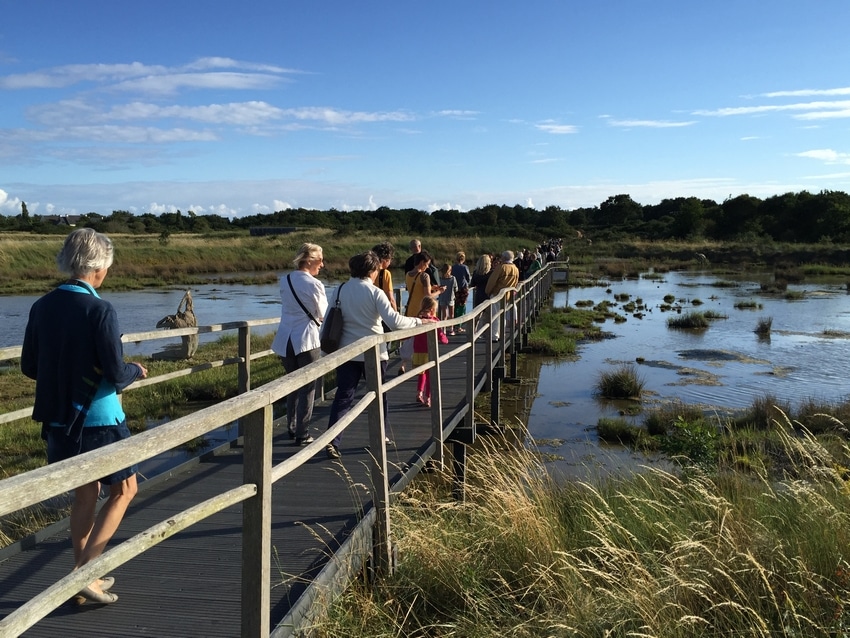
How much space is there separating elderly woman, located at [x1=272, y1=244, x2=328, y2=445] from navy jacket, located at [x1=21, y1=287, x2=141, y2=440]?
8.38 ft

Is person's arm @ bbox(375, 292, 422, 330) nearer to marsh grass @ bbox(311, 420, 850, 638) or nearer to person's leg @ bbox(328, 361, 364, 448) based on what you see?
person's leg @ bbox(328, 361, 364, 448)

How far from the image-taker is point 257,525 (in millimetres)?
2393

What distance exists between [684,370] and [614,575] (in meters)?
12.4

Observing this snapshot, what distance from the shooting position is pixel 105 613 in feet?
10.6

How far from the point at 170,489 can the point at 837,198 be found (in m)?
79.4

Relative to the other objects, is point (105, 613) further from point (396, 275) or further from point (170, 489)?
point (396, 275)

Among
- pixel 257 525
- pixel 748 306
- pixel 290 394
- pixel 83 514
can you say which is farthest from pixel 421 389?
pixel 748 306

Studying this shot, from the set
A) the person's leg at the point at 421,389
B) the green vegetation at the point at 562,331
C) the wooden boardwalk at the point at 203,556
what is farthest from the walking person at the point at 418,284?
the green vegetation at the point at 562,331

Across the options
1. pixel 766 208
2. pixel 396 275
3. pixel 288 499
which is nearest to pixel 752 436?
pixel 288 499

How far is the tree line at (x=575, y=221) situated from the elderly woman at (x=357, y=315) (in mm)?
57765

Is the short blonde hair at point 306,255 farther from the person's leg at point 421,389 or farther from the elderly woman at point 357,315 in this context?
A: the person's leg at point 421,389

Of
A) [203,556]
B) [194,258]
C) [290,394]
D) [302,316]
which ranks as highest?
[302,316]

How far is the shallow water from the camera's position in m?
10.6

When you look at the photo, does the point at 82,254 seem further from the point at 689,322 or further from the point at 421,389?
the point at 689,322
